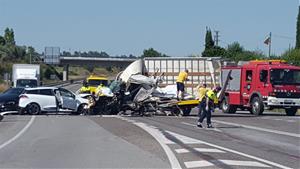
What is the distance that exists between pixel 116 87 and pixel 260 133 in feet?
43.9

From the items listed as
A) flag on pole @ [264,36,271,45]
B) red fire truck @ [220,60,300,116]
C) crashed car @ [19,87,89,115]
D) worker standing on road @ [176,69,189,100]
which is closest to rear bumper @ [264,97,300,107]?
red fire truck @ [220,60,300,116]

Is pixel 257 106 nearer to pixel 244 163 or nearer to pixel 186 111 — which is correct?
pixel 186 111

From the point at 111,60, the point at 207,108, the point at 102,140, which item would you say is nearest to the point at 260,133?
the point at 207,108

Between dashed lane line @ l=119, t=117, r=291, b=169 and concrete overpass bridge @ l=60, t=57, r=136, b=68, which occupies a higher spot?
concrete overpass bridge @ l=60, t=57, r=136, b=68

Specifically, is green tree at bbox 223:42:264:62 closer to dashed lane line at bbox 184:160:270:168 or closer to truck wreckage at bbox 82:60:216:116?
truck wreckage at bbox 82:60:216:116

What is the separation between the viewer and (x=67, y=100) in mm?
37219

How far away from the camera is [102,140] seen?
67.6 ft

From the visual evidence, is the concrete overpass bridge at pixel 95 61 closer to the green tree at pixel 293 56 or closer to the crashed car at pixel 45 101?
the green tree at pixel 293 56

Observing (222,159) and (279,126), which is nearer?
(222,159)

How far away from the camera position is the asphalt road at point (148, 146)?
1498cm

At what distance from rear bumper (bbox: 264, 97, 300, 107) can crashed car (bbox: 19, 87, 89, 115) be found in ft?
31.7

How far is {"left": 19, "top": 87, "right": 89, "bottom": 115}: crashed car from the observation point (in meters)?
36.6

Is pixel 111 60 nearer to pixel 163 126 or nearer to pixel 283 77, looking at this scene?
pixel 283 77

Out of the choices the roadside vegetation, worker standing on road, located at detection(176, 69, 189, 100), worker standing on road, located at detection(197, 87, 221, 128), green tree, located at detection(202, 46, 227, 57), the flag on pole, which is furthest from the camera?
green tree, located at detection(202, 46, 227, 57)
